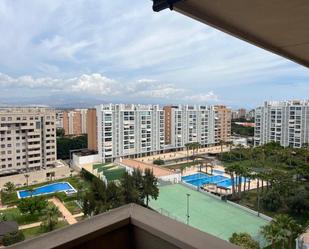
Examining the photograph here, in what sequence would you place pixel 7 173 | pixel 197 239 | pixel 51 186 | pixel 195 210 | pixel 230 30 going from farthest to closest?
pixel 7 173
pixel 51 186
pixel 195 210
pixel 230 30
pixel 197 239

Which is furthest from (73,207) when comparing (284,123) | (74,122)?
(284,123)

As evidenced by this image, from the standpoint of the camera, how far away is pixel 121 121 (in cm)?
1750

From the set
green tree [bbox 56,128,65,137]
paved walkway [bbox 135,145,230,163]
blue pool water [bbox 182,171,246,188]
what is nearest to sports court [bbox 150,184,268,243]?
blue pool water [bbox 182,171,246,188]

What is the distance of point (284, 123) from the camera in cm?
2012

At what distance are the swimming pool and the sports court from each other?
439 centimetres

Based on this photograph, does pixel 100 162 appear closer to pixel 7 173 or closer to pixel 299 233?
pixel 7 173

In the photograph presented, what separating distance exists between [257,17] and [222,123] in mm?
22238

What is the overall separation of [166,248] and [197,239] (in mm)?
102

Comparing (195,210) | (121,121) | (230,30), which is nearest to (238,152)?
(121,121)

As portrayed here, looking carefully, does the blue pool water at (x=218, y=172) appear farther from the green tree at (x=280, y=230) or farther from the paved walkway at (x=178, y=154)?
the green tree at (x=280, y=230)

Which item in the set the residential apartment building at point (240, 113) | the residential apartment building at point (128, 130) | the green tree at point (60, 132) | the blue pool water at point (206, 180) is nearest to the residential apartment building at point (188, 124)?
the residential apartment building at point (128, 130)

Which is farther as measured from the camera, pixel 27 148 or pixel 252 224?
pixel 27 148

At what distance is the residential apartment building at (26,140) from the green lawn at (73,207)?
17.5ft

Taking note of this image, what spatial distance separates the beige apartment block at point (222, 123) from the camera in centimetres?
2218
